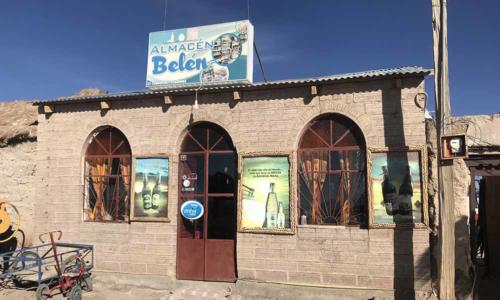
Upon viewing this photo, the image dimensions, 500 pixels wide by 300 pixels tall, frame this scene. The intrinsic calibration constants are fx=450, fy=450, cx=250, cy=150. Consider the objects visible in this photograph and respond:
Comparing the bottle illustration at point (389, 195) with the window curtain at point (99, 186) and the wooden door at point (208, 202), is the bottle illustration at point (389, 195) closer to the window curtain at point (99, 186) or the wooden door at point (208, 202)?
the wooden door at point (208, 202)

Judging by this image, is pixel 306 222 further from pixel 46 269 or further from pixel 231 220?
pixel 46 269

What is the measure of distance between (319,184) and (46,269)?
296 inches

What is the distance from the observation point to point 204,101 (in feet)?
36.5

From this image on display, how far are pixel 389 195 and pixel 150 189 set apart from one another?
227 inches

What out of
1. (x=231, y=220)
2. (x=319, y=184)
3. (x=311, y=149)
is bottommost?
(x=231, y=220)

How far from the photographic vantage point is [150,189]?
1132 cm

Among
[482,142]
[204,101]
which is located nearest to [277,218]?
[204,101]

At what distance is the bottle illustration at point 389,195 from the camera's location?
30.4 feet

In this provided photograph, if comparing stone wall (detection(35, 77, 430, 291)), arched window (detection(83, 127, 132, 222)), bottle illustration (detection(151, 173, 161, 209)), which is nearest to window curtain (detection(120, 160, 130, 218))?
arched window (detection(83, 127, 132, 222))

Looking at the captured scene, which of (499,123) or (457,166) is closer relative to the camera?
(457,166)

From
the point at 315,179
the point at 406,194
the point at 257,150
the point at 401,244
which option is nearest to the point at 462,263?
the point at 401,244

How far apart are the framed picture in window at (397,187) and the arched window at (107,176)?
6.21m

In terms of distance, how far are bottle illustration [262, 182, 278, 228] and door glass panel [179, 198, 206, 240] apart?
1763mm

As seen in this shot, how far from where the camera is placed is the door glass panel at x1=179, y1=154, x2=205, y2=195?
1118 cm
